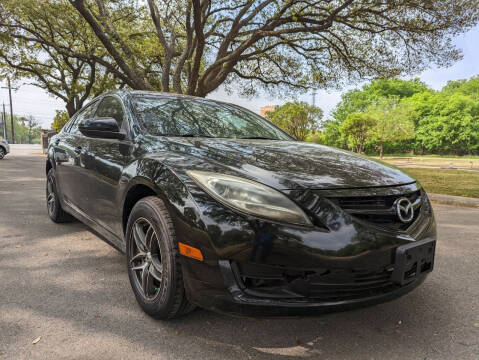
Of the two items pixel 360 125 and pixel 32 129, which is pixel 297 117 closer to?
pixel 360 125

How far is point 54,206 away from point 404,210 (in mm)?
3903

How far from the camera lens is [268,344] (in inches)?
72.0

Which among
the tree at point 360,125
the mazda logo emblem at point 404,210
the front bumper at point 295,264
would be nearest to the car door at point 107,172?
the front bumper at point 295,264

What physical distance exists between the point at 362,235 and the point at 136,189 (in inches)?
54.9

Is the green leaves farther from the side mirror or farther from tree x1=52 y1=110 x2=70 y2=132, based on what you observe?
the side mirror

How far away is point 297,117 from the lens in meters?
44.0

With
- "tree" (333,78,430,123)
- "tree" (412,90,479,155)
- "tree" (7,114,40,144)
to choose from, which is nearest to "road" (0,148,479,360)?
"tree" (412,90,479,155)

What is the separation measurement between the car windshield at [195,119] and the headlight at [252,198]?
0.90 metres

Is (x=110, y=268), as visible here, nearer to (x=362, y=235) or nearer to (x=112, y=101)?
(x=112, y=101)

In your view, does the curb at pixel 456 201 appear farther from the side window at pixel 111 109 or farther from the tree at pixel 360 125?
the tree at pixel 360 125

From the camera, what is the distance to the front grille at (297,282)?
5.21 feet

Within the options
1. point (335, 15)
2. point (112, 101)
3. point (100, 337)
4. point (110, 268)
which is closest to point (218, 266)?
point (100, 337)

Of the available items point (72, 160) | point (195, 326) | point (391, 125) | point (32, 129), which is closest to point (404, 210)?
point (195, 326)

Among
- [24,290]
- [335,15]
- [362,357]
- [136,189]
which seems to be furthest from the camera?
[335,15]
